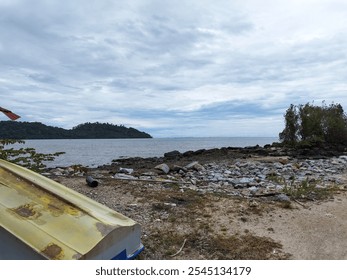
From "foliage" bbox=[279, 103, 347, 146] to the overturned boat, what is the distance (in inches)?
1216

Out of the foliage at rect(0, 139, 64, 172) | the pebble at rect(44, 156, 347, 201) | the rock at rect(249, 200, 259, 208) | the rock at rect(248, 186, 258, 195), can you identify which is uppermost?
the foliage at rect(0, 139, 64, 172)

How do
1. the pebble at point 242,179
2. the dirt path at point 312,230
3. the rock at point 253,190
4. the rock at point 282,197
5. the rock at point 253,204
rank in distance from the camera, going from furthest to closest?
the pebble at point 242,179, the rock at point 253,190, the rock at point 282,197, the rock at point 253,204, the dirt path at point 312,230

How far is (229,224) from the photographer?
22.9 ft

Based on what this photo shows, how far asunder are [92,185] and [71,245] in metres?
6.23

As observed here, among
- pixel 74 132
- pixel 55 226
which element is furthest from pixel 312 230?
pixel 74 132

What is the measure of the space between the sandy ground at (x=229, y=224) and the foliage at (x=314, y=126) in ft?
82.2

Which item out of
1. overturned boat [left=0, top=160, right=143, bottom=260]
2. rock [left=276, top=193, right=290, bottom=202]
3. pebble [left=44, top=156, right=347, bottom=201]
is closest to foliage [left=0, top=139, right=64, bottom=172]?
pebble [left=44, top=156, right=347, bottom=201]

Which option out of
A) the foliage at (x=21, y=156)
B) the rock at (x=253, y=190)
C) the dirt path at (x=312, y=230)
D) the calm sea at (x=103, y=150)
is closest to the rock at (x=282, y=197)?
the dirt path at (x=312, y=230)

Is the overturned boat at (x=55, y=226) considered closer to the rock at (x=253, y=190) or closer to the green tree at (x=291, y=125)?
the rock at (x=253, y=190)

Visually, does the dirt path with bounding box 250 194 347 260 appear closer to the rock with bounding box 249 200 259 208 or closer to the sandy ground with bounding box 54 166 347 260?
the sandy ground with bounding box 54 166 347 260

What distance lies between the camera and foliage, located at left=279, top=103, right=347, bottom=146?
109ft

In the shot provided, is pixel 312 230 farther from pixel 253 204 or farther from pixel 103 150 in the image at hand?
pixel 103 150

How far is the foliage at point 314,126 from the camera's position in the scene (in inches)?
1310

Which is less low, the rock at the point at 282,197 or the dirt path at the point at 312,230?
the rock at the point at 282,197
